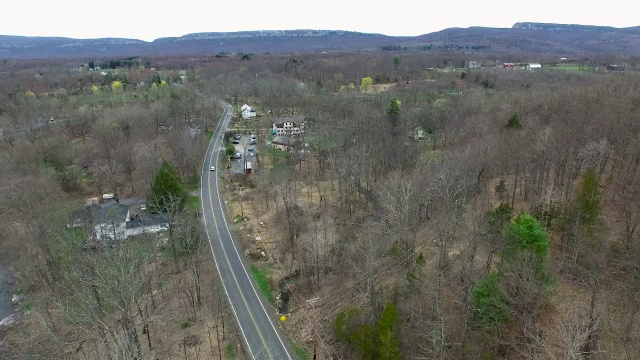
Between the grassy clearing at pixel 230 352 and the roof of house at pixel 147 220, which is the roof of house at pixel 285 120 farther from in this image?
the grassy clearing at pixel 230 352

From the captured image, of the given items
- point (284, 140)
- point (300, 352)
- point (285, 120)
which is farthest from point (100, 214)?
point (285, 120)

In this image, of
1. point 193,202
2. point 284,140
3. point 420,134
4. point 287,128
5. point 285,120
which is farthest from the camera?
point 285,120

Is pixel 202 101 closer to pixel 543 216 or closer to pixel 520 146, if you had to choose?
pixel 520 146

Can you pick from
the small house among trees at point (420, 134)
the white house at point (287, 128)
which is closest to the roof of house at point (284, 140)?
the white house at point (287, 128)

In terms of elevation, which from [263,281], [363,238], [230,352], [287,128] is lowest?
[230,352]

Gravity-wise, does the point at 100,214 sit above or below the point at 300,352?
above

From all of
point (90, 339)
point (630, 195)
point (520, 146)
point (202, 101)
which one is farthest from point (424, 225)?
point (202, 101)

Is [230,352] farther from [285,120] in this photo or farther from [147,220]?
[285,120]

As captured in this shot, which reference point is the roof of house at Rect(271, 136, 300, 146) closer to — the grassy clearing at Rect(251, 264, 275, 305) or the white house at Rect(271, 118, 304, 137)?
the white house at Rect(271, 118, 304, 137)
